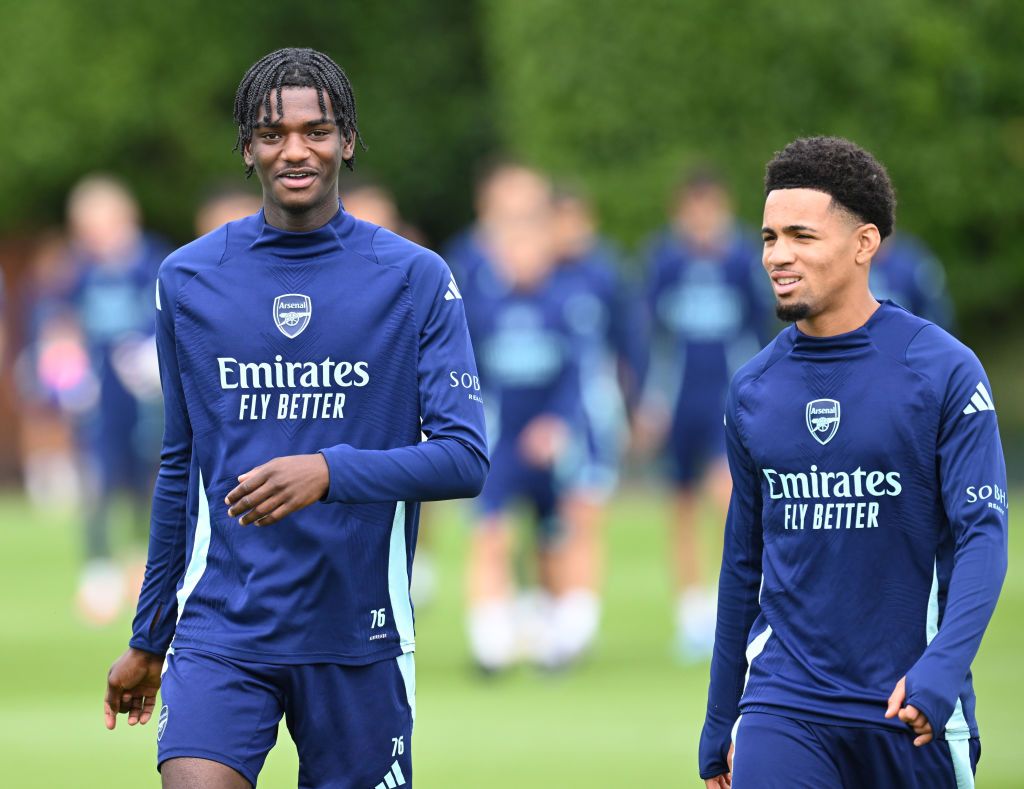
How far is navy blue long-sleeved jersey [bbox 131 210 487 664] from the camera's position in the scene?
5.47m

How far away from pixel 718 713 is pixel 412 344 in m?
1.29

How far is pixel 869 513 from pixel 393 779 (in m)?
1.40

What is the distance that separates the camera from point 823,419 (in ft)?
18.4

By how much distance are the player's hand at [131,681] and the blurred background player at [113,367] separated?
31.5 ft

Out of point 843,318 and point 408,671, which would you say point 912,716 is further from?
point 408,671

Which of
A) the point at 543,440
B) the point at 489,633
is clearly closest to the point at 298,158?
the point at 489,633

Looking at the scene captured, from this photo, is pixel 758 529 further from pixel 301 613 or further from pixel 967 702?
pixel 301 613

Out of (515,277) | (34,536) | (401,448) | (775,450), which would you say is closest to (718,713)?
(775,450)

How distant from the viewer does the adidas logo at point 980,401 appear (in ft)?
17.8

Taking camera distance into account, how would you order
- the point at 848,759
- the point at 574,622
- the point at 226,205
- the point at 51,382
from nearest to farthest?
the point at 848,759
the point at 574,622
the point at 226,205
the point at 51,382

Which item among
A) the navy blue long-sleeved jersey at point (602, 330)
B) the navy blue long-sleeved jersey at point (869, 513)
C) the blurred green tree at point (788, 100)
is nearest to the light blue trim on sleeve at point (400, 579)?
the navy blue long-sleeved jersey at point (869, 513)

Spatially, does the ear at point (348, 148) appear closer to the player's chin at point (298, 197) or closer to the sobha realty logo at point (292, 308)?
the player's chin at point (298, 197)

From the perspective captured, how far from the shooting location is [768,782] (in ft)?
17.9

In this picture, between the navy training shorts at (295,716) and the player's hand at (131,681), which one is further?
the player's hand at (131,681)
